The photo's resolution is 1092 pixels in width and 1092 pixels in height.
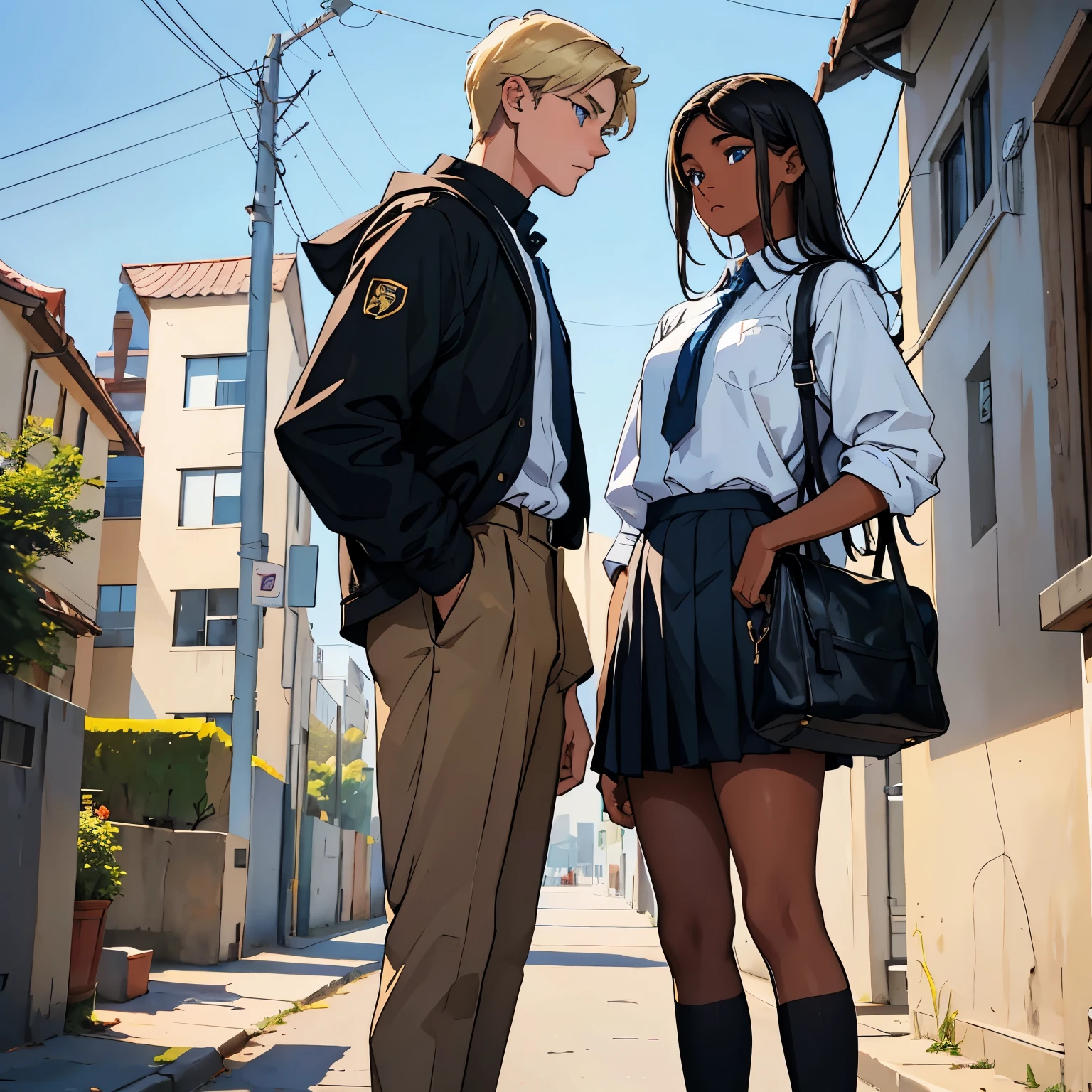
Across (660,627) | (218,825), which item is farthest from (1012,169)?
(218,825)

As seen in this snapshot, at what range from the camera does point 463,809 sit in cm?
220

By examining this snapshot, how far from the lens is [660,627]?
7.97 ft

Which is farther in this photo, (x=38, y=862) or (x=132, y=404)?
(x=132, y=404)

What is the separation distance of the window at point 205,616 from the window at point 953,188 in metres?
20.0

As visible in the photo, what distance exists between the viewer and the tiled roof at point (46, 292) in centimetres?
1750

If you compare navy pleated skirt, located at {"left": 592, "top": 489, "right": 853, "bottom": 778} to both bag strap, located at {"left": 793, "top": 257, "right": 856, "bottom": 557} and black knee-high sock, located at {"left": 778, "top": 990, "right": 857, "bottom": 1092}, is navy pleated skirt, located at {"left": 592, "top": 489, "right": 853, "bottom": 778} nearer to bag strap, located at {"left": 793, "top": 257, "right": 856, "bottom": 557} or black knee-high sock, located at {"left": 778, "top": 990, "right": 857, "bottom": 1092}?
bag strap, located at {"left": 793, "top": 257, "right": 856, "bottom": 557}

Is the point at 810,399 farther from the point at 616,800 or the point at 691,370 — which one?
the point at 616,800

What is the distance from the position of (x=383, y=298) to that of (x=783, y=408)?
796mm

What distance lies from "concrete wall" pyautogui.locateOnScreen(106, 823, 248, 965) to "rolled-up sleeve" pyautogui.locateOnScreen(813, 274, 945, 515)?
11.0 metres

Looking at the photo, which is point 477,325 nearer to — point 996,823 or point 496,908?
point 496,908

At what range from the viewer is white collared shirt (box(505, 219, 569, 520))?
2430 millimetres

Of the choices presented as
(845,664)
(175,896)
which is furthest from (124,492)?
(845,664)

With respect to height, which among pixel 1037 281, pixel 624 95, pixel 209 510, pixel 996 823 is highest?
pixel 209 510

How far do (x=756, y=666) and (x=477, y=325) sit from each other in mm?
803
